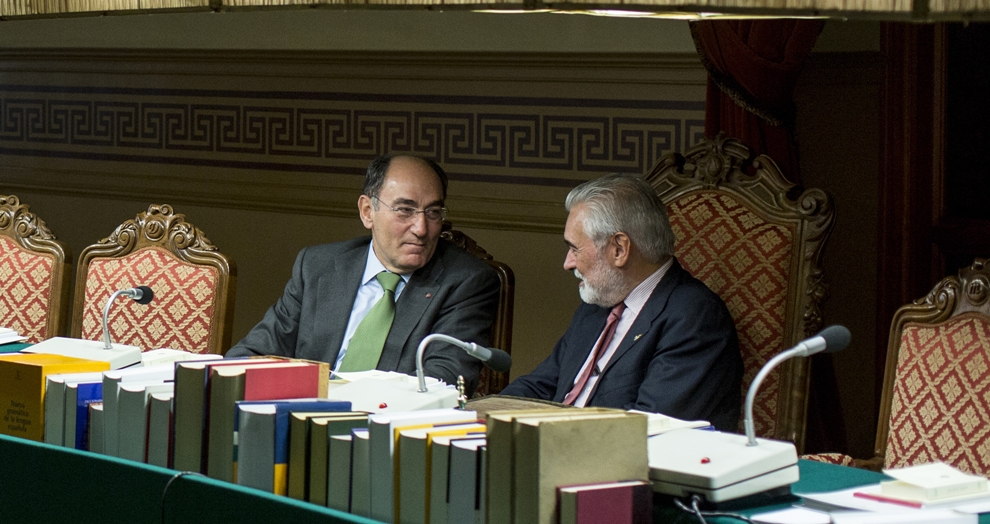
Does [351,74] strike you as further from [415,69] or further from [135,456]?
[135,456]

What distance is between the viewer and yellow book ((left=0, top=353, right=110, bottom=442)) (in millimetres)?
2121

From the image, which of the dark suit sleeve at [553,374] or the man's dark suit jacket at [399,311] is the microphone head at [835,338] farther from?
the man's dark suit jacket at [399,311]

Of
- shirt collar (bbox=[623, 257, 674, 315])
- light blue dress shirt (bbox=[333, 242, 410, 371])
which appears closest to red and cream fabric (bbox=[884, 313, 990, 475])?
shirt collar (bbox=[623, 257, 674, 315])

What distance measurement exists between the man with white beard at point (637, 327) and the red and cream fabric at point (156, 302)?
930 millimetres

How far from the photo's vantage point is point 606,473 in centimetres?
157

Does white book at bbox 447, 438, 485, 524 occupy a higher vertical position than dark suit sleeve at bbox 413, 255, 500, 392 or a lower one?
lower

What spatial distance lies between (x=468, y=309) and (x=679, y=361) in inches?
25.7

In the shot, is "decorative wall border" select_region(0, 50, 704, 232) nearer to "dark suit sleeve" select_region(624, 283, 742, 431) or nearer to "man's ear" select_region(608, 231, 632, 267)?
"man's ear" select_region(608, 231, 632, 267)

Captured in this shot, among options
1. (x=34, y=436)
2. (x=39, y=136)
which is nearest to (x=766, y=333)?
(x=34, y=436)

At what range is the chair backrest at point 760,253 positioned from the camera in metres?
2.80

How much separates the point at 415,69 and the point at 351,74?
0.31 metres

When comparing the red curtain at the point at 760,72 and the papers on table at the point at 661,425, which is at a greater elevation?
the red curtain at the point at 760,72

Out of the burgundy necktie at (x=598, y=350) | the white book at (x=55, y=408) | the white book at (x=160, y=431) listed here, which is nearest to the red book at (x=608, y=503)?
the white book at (x=160, y=431)

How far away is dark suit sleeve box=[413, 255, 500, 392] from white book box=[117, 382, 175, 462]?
1075 mm
